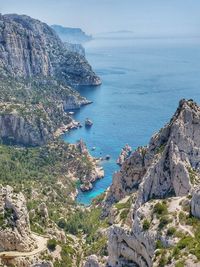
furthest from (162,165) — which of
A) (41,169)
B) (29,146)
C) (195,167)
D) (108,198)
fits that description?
(29,146)

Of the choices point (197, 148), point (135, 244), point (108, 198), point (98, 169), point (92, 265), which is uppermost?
point (197, 148)

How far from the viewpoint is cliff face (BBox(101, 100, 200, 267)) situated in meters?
45.1

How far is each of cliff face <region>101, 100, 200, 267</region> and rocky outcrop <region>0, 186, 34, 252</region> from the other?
1123cm

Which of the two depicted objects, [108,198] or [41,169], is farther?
[41,169]

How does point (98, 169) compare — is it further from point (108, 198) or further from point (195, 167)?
point (195, 167)

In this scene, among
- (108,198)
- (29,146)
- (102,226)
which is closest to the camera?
(102,226)

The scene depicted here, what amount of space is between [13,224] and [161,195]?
18.2m

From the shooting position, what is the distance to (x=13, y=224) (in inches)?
2530

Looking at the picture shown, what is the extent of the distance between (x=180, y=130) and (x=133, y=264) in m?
22.3

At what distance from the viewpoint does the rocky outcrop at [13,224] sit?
205ft

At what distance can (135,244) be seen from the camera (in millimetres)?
47406

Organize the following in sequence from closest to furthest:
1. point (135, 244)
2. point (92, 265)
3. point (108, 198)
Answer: point (135, 244) → point (92, 265) → point (108, 198)

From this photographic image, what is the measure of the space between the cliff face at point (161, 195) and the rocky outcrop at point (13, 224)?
11.2 metres

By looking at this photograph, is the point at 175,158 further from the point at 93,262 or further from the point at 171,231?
the point at 171,231
